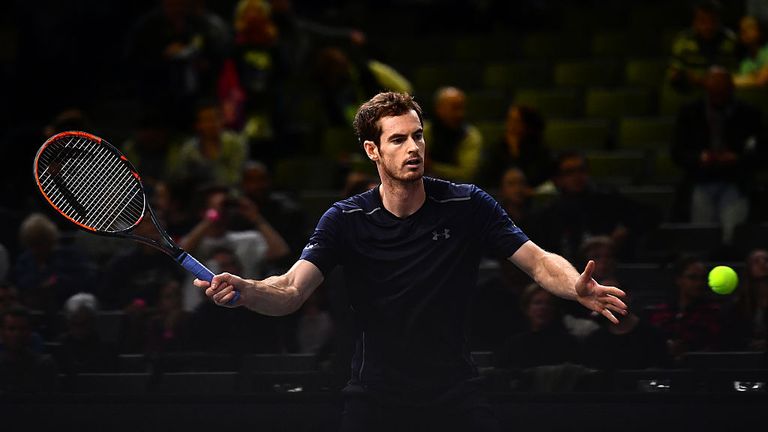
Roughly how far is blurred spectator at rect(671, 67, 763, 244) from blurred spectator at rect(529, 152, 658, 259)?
20.5 inches

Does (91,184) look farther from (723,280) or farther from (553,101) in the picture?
(553,101)

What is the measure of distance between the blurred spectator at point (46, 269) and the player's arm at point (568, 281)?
9.59 feet

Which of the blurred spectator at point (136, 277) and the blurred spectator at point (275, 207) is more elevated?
the blurred spectator at point (275, 207)

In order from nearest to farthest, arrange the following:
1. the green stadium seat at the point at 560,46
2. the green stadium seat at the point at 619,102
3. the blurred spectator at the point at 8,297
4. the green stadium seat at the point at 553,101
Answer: the blurred spectator at the point at 8,297, the green stadium seat at the point at 619,102, the green stadium seat at the point at 553,101, the green stadium seat at the point at 560,46

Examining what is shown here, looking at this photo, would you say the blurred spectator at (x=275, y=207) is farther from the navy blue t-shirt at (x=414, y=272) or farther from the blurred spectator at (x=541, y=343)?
the navy blue t-shirt at (x=414, y=272)

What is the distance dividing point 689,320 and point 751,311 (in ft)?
0.92

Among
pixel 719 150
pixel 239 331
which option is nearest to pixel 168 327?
pixel 239 331

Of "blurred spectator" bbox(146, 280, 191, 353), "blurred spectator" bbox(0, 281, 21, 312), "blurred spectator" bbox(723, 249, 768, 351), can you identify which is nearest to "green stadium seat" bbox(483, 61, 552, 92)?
"blurred spectator" bbox(723, 249, 768, 351)

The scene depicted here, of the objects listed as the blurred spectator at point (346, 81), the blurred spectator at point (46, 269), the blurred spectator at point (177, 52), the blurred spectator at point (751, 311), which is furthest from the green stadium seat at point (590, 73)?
the blurred spectator at point (46, 269)

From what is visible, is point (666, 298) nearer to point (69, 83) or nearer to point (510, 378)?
point (510, 378)

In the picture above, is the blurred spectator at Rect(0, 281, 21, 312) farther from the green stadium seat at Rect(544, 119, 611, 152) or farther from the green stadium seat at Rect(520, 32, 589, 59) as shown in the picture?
the green stadium seat at Rect(520, 32, 589, 59)

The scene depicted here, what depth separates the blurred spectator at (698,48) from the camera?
354 inches

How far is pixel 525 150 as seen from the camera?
7.86 metres

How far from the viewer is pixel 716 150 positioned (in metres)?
7.75
